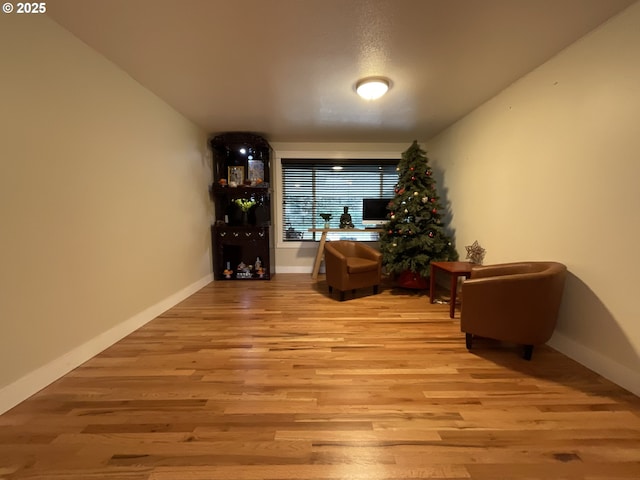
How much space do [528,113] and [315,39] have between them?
2036mm

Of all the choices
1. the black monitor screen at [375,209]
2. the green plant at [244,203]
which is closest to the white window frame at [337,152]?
the green plant at [244,203]

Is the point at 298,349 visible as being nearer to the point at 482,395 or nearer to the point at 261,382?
the point at 261,382

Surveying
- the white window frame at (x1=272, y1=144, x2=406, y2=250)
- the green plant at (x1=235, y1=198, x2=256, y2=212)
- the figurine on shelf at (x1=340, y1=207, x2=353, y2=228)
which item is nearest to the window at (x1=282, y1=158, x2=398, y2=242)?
the white window frame at (x1=272, y1=144, x2=406, y2=250)

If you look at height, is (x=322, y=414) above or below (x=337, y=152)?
below

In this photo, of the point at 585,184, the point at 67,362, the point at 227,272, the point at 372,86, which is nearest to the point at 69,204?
the point at 67,362

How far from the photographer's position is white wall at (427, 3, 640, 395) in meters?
1.67

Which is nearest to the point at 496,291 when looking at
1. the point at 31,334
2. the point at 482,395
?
the point at 482,395

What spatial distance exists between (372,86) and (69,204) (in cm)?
267

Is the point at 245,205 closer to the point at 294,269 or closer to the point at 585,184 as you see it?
the point at 294,269

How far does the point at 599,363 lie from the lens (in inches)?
72.1

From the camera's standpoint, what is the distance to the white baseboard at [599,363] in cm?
164

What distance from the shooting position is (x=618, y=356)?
1726 millimetres

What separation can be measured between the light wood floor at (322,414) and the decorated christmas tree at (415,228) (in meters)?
1.44

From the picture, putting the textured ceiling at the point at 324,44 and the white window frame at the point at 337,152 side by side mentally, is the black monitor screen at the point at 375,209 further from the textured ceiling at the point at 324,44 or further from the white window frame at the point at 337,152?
the textured ceiling at the point at 324,44
